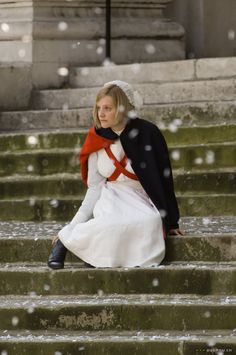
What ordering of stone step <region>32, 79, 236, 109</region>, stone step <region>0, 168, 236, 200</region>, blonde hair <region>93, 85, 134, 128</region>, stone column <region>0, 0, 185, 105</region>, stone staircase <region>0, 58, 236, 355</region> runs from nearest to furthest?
1. stone staircase <region>0, 58, 236, 355</region>
2. blonde hair <region>93, 85, 134, 128</region>
3. stone step <region>0, 168, 236, 200</region>
4. stone step <region>32, 79, 236, 109</region>
5. stone column <region>0, 0, 185, 105</region>

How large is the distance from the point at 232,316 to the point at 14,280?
152 centimetres

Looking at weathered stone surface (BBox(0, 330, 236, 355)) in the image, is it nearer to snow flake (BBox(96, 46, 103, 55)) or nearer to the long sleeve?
the long sleeve

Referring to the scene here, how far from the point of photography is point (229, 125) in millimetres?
11164

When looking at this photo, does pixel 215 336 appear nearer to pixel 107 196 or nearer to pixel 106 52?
pixel 107 196

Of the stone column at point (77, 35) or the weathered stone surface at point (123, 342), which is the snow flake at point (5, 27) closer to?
the stone column at point (77, 35)

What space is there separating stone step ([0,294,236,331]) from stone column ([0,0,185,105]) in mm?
4963

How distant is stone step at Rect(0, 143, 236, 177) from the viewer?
1091cm

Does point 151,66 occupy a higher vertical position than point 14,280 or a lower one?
higher

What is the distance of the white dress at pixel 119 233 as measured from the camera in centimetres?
894

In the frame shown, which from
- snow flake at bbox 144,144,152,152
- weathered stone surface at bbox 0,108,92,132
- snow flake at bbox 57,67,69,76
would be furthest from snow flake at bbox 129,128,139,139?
snow flake at bbox 57,67,69,76

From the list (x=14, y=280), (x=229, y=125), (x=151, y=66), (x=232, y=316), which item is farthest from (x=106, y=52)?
(x=232, y=316)

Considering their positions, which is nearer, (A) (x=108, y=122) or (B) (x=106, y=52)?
(A) (x=108, y=122)

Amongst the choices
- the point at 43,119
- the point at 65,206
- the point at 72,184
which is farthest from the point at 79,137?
the point at 43,119

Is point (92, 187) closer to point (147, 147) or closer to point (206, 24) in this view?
point (147, 147)
